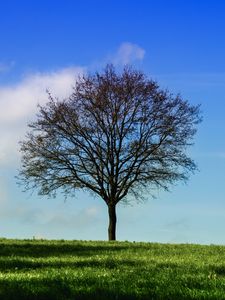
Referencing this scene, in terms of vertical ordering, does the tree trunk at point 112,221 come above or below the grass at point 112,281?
above

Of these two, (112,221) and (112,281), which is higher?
(112,221)

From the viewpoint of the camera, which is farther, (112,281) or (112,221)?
(112,221)

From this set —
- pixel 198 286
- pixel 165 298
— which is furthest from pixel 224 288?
pixel 165 298

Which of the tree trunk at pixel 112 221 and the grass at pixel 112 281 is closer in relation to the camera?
the grass at pixel 112 281

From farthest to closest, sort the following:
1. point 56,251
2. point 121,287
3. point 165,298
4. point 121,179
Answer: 1. point 121,179
2. point 56,251
3. point 121,287
4. point 165,298

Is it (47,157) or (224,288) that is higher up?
(47,157)

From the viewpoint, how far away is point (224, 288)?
1316cm

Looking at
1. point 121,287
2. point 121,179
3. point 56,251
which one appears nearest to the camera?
point 121,287

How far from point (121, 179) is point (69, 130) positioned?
17.7ft

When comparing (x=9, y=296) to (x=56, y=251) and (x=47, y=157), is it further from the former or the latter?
(x=47, y=157)

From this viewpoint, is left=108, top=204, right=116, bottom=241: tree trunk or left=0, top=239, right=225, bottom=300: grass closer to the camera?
left=0, top=239, right=225, bottom=300: grass

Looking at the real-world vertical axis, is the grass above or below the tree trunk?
below

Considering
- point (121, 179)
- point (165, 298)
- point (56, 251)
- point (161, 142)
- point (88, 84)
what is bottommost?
point (165, 298)

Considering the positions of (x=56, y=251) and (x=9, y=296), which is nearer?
(x=9, y=296)
